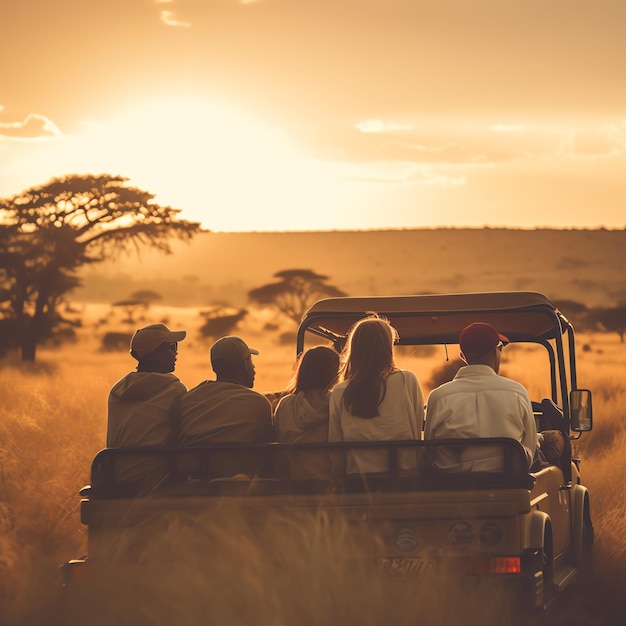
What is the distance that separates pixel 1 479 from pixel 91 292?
6532cm

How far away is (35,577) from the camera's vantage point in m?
7.27

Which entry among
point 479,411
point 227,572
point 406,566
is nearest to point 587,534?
point 479,411

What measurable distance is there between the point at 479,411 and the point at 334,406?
72 centimetres

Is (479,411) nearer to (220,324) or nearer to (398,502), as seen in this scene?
(398,502)

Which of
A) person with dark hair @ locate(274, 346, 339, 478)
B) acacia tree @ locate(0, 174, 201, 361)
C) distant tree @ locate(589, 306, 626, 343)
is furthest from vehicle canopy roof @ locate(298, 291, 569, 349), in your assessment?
distant tree @ locate(589, 306, 626, 343)

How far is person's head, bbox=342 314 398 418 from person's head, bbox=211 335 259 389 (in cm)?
59

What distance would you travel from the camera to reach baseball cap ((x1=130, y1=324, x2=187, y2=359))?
21.5 ft

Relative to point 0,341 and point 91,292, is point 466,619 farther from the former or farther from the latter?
point 91,292

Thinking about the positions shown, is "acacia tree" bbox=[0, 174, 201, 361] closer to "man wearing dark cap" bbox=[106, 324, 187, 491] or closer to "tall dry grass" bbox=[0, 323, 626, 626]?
"tall dry grass" bbox=[0, 323, 626, 626]

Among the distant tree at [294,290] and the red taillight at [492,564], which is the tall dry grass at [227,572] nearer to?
the red taillight at [492,564]

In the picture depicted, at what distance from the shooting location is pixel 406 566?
5.59 meters

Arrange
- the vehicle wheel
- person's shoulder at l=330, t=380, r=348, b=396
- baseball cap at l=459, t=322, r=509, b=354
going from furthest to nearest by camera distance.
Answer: the vehicle wheel < baseball cap at l=459, t=322, r=509, b=354 < person's shoulder at l=330, t=380, r=348, b=396

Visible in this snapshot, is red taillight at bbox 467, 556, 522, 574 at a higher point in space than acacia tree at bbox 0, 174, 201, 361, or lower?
lower

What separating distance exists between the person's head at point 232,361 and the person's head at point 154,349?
0.28 m
